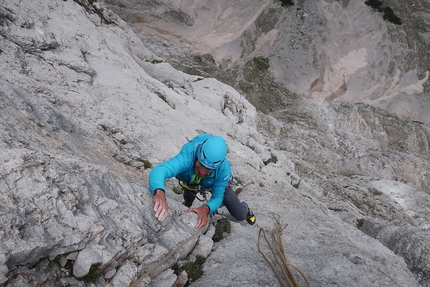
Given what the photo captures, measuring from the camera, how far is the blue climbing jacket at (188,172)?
219 inches

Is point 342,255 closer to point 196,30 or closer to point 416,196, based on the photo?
point 416,196

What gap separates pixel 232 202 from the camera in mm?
8125

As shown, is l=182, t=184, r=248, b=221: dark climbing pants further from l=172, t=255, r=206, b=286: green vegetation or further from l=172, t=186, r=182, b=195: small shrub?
l=172, t=255, r=206, b=286: green vegetation

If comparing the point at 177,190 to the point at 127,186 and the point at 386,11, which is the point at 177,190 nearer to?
the point at 127,186

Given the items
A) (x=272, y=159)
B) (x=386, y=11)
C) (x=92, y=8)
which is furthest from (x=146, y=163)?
(x=386, y=11)

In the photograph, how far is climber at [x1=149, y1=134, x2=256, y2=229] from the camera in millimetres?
5539

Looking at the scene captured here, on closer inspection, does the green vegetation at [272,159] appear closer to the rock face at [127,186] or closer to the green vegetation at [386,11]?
the rock face at [127,186]

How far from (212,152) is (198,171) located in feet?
2.45

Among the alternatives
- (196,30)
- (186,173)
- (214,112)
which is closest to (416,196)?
(214,112)

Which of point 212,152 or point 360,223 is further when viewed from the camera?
point 360,223

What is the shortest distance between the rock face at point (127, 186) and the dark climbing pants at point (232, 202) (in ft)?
1.14

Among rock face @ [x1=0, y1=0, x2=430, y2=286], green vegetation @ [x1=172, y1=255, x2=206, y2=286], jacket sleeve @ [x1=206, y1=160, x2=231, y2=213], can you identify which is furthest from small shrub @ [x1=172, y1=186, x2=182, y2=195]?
green vegetation @ [x1=172, y1=255, x2=206, y2=286]

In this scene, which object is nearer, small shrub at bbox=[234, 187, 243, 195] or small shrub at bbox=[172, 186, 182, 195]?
small shrub at bbox=[172, 186, 182, 195]

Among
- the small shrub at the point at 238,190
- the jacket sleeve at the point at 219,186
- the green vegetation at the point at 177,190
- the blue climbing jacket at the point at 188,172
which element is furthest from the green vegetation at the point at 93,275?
the small shrub at the point at 238,190
